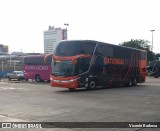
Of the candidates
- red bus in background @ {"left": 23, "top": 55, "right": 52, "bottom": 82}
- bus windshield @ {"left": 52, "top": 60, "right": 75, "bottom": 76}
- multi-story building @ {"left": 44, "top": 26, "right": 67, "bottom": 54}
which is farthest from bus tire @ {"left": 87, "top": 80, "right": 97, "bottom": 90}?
multi-story building @ {"left": 44, "top": 26, "right": 67, "bottom": 54}

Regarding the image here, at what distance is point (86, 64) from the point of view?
23906 mm

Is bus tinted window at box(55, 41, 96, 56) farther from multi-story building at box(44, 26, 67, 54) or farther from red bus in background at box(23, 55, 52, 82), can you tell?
multi-story building at box(44, 26, 67, 54)

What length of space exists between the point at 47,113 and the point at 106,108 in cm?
264

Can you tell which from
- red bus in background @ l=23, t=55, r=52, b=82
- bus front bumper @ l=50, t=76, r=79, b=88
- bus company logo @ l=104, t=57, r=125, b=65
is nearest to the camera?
bus front bumper @ l=50, t=76, r=79, b=88

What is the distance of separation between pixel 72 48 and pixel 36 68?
17495 mm

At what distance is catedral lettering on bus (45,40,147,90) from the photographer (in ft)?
76.2

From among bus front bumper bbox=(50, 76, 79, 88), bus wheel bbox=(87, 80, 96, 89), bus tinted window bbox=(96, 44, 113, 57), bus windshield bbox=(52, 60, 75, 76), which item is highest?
bus tinted window bbox=(96, 44, 113, 57)

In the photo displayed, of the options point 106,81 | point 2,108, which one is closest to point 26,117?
point 2,108

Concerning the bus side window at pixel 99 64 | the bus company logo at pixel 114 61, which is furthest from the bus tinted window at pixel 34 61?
the bus side window at pixel 99 64

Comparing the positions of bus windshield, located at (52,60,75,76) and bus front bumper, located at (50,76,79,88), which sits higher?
bus windshield, located at (52,60,75,76)

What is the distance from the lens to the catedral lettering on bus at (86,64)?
2322 cm

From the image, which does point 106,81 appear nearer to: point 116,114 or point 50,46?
point 116,114

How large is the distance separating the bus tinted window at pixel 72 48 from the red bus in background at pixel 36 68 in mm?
14703

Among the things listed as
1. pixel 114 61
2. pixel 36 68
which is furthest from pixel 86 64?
pixel 36 68
